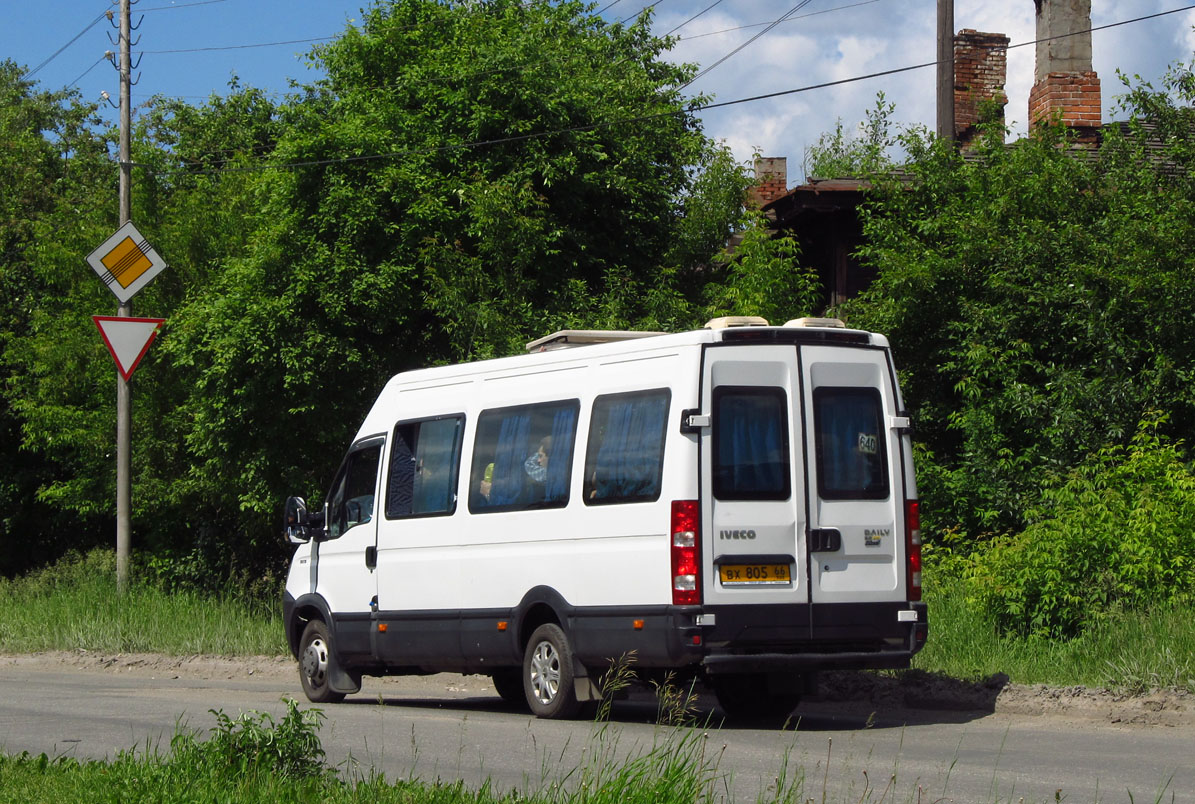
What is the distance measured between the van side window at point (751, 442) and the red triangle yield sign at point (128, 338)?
11659 mm

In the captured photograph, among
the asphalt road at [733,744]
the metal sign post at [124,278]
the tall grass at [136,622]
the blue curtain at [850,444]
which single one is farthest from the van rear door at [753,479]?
the metal sign post at [124,278]

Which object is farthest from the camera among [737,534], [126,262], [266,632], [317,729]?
[126,262]

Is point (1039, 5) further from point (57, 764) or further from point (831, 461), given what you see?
point (57, 764)

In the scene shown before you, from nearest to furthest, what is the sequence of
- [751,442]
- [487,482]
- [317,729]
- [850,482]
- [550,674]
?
[317,729]
[751,442]
[850,482]
[550,674]
[487,482]

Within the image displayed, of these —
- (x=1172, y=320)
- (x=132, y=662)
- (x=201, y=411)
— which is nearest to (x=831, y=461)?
(x=1172, y=320)

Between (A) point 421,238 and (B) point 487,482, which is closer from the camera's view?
(B) point 487,482

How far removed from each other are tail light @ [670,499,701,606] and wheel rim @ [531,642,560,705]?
136 centimetres

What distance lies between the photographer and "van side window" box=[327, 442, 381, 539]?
12.9 m

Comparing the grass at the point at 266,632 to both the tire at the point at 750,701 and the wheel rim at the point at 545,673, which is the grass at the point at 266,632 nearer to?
the tire at the point at 750,701

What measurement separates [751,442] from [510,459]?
2114 millimetres

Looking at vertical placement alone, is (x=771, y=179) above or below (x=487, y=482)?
above

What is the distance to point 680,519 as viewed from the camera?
32.1 feet

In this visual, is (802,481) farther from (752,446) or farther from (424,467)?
(424,467)

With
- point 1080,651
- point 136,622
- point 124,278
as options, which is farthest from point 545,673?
→ point 124,278
